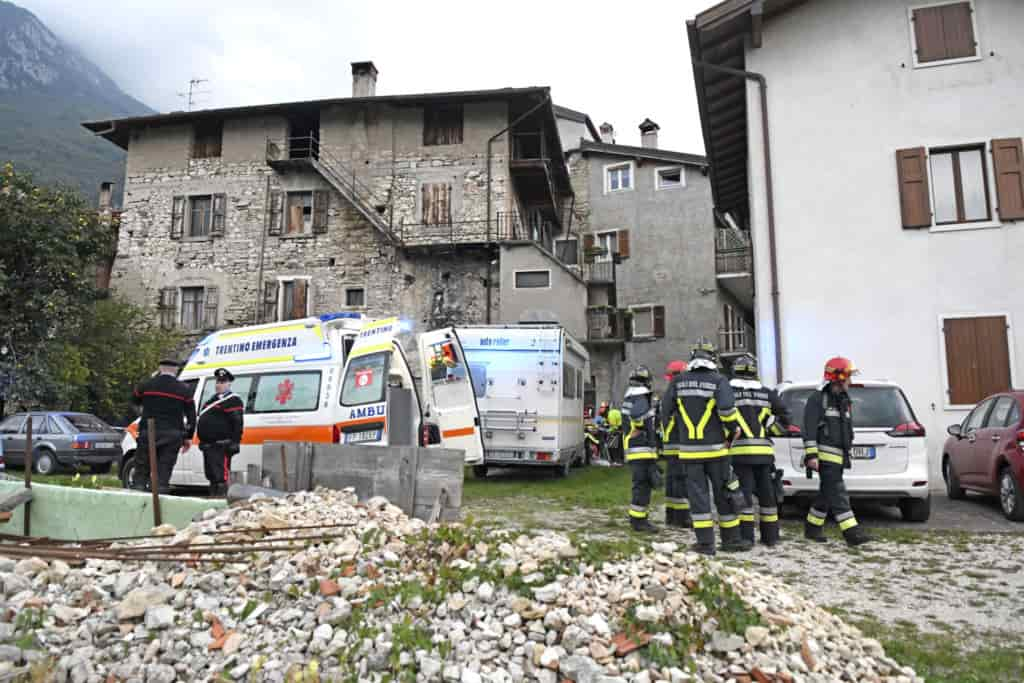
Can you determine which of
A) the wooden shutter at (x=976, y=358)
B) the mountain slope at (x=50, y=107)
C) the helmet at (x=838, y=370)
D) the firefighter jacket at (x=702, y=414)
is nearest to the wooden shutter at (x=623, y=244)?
the wooden shutter at (x=976, y=358)

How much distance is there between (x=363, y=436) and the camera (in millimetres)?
9602

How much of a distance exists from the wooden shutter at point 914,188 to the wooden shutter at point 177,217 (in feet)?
80.1

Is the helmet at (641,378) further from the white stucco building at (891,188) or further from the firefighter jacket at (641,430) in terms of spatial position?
the white stucco building at (891,188)

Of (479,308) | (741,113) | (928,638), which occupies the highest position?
(741,113)

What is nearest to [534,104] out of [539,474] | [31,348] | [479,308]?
[479,308]

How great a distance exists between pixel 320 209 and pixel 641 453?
21.4 meters

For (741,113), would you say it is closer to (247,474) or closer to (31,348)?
(247,474)

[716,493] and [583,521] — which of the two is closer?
[716,493]

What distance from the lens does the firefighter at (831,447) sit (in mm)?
7016

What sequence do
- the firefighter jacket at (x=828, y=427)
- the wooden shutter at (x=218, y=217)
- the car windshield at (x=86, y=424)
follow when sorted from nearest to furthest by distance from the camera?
the firefighter jacket at (x=828, y=427) < the car windshield at (x=86, y=424) < the wooden shutter at (x=218, y=217)

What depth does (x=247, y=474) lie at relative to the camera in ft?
23.9

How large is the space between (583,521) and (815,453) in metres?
2.85

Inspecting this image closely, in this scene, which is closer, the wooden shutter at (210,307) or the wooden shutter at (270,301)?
the wooden shutter at (270,301)

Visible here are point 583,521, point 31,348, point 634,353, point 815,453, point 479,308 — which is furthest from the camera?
point 634,353
